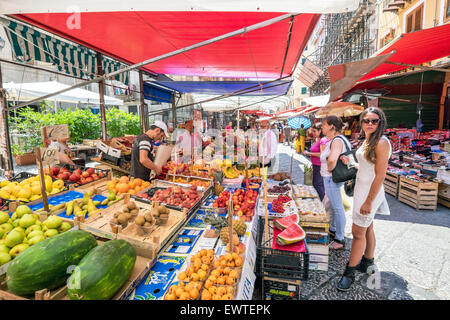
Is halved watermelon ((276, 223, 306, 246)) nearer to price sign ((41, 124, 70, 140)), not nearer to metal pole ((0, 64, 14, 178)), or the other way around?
price sign ((41, 124, 70, 140))

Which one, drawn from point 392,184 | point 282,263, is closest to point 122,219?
point 282,263

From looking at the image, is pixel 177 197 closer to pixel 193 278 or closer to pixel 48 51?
pixel 193 278

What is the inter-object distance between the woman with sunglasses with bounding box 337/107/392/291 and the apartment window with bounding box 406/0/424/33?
12.4m

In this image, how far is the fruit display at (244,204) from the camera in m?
2.87

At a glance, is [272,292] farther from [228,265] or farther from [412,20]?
[412,20]

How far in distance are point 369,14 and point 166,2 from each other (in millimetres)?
19037

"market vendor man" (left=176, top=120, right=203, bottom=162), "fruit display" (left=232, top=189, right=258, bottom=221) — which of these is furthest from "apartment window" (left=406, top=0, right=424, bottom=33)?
"fruit display" (left=232, top=189, right=258, bottom=221)

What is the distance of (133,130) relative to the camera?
38.2 feet

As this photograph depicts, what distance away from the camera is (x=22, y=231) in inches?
77.7

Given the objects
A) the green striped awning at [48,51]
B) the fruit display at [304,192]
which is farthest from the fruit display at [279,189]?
the green striped awning at [48,51]

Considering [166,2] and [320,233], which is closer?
[166,2]

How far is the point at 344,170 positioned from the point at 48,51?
5630 mm
